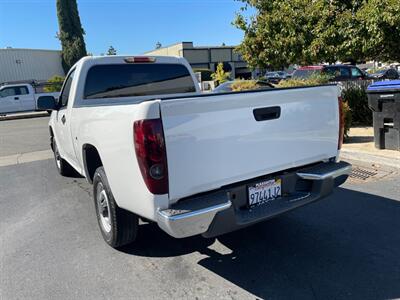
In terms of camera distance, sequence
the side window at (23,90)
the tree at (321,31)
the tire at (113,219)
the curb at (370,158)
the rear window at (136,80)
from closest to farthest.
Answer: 1. the tire at (113,219)
2. the rear window at (136,80)
3. the curb at (370,158)
4. the tree at (321,31)
5. the side window at (23,90)

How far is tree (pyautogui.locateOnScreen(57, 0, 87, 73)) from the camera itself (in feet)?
128

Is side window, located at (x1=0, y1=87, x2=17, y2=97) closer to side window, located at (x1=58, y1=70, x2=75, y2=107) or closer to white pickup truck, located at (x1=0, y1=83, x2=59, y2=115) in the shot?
white pickup truck, located at (x1=0, y1=83, x2=59, y2=115)

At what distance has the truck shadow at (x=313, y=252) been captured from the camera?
306 centimetres

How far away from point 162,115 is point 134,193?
0.73 m

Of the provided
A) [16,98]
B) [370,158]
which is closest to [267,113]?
[370,158]

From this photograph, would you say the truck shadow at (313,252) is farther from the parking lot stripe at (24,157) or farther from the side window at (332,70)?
the side window at (332,70)

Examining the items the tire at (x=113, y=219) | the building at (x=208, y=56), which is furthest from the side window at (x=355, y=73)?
the building at (x=208, y=56)

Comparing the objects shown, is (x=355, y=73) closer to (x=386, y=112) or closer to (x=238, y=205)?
(x=386, y=112)

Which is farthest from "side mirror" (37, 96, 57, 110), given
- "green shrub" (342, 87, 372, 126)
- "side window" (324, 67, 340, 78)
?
"side window" (324, 67, 340, 78)

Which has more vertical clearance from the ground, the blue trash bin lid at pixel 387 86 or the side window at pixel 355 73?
the side window at pixel 355 73

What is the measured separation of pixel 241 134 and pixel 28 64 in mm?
38433

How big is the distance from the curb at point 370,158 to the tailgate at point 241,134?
3390mm

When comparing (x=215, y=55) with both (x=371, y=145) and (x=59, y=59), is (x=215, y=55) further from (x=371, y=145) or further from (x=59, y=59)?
(x=371, y=145)

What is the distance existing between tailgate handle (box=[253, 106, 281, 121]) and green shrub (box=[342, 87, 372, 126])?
766 centimetres
